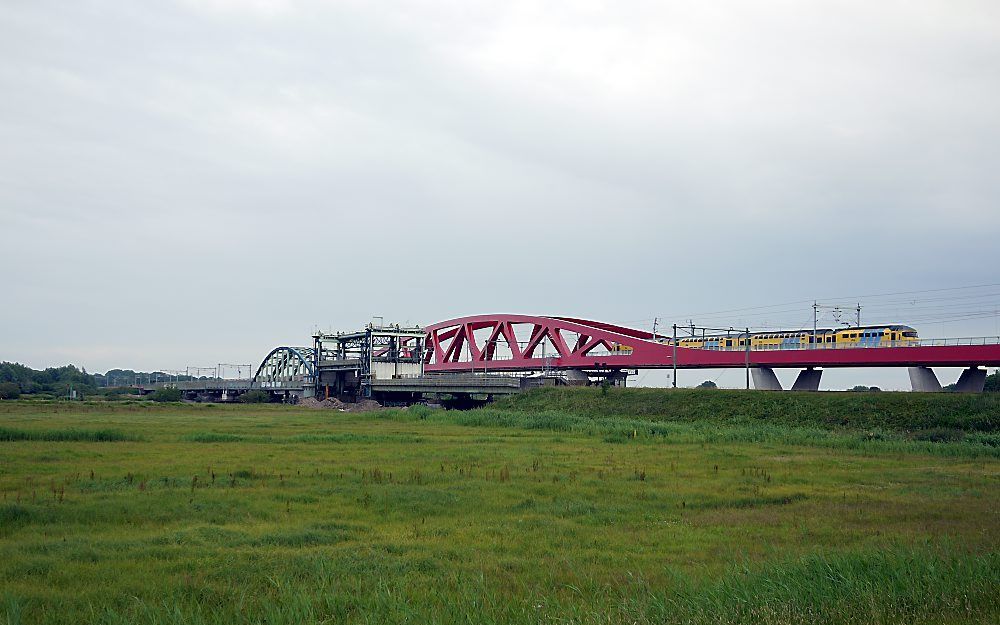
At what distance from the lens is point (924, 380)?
60.0 m

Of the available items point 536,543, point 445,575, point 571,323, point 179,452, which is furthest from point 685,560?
point 571,323

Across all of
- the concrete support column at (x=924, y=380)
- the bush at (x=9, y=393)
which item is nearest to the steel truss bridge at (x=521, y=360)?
the concrete support column at (x=924, y=380)

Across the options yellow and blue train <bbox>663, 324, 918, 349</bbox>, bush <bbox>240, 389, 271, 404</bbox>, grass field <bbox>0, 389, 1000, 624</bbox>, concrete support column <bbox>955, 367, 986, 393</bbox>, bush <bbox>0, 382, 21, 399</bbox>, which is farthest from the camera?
bush <bbox>240, 389, 271, 404</bbox>

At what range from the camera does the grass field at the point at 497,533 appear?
10.7 meters

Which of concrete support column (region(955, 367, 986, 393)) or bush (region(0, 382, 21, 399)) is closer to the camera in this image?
concrete support column (region(955, 367, 986, 393))

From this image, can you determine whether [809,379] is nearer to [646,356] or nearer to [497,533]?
[646,356]

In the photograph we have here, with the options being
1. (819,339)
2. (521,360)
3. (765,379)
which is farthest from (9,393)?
(819,339)

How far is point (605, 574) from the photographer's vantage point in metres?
13.1

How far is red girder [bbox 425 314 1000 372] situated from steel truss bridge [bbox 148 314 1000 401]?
0.09 m

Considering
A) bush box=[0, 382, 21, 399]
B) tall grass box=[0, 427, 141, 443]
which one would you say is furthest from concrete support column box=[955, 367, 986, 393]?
bush box=[0, 382, 21, 399]

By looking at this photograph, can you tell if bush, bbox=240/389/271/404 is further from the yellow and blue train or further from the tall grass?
the tall grass

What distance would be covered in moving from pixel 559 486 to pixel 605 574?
9.92 m

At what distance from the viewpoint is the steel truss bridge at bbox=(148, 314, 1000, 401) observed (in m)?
61.4

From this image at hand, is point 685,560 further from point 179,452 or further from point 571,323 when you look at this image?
point 571,323
